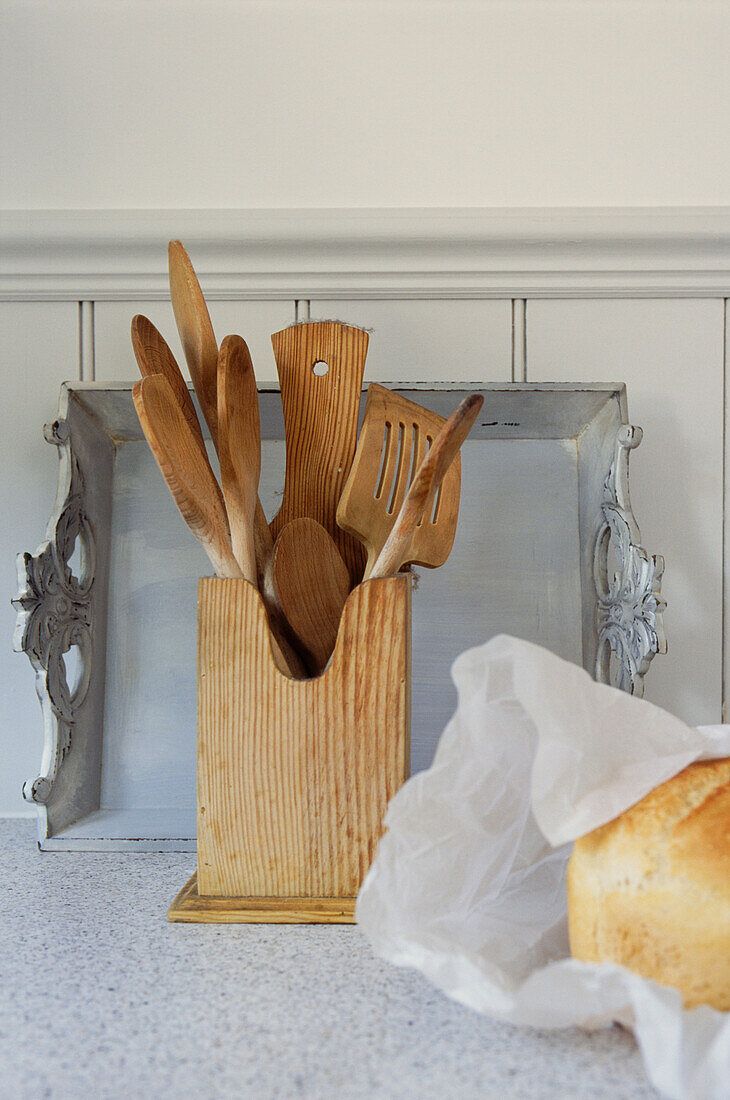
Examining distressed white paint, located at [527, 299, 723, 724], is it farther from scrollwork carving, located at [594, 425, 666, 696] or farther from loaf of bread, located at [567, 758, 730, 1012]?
loaf of bread, located at [567, 758, 730, 1012]

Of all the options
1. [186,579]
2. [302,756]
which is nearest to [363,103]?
[186,579]

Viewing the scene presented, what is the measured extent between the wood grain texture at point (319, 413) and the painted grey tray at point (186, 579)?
83mm

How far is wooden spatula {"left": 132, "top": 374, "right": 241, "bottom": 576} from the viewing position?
16.1 inches

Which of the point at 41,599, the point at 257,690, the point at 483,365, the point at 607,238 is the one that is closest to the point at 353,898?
the point at 257,690

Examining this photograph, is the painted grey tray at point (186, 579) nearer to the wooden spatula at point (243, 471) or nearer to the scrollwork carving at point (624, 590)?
the scrollwork carving at point (624, 590)

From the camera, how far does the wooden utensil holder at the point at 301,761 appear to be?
44cm

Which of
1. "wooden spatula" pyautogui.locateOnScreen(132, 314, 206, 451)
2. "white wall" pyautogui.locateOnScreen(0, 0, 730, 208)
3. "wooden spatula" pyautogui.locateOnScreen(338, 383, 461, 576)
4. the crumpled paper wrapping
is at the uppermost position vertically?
"white wall" pyautogui.locateOnScreen(0, 0, 730, 208)

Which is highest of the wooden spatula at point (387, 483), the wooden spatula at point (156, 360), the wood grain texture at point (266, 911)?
the wooden spatula at point (156, 360)

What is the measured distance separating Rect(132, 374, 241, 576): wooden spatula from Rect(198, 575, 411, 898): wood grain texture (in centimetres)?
2

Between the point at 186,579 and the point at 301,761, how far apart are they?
0.82ft

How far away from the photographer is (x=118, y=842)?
1.86 feet

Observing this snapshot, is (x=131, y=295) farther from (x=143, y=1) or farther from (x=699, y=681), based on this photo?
(x=699, y=681)

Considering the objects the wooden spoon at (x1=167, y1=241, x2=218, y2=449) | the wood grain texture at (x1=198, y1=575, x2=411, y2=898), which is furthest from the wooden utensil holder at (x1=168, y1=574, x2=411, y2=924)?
the wooden spoon at (x1=167, y1=241, x2=218, y2=449)

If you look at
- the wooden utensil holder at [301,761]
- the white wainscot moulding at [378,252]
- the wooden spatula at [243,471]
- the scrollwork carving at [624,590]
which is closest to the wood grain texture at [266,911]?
the wooden utensil holder at [301,761]
